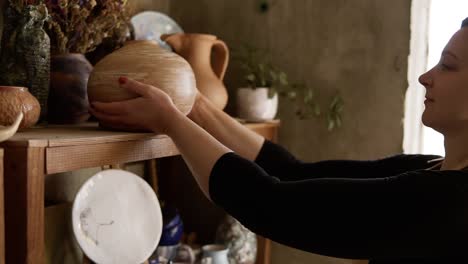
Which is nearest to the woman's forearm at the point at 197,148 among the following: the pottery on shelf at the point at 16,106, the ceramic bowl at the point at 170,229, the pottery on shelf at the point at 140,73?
the pottery on shelf at the point at 140,73

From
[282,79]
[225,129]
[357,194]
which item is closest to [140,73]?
[225,129]

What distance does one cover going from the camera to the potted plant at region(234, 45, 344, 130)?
5.02ft

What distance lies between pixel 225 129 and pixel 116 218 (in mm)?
336

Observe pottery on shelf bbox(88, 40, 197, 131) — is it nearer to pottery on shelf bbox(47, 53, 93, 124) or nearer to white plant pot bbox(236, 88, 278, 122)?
pottery on shelf bbox(47, 53, 93, 124)

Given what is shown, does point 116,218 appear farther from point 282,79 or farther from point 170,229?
point 282,79

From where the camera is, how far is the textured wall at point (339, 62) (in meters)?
1.52

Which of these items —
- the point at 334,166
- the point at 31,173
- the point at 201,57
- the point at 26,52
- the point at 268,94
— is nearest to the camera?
the point at 31,173

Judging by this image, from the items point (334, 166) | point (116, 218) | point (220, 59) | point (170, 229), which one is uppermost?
point (220, 59)

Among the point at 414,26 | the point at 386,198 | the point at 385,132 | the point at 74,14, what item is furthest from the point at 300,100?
the point at 386,198

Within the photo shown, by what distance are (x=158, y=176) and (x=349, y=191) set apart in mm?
1124

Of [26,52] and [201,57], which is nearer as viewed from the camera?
[26,52]

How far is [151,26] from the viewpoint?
157 cm

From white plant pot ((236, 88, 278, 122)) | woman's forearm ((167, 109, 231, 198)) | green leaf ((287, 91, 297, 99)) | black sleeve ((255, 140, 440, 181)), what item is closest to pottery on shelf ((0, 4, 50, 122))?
woman's forearm ((167, 109, 231, 198))

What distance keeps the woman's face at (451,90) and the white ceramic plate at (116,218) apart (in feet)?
2.39
